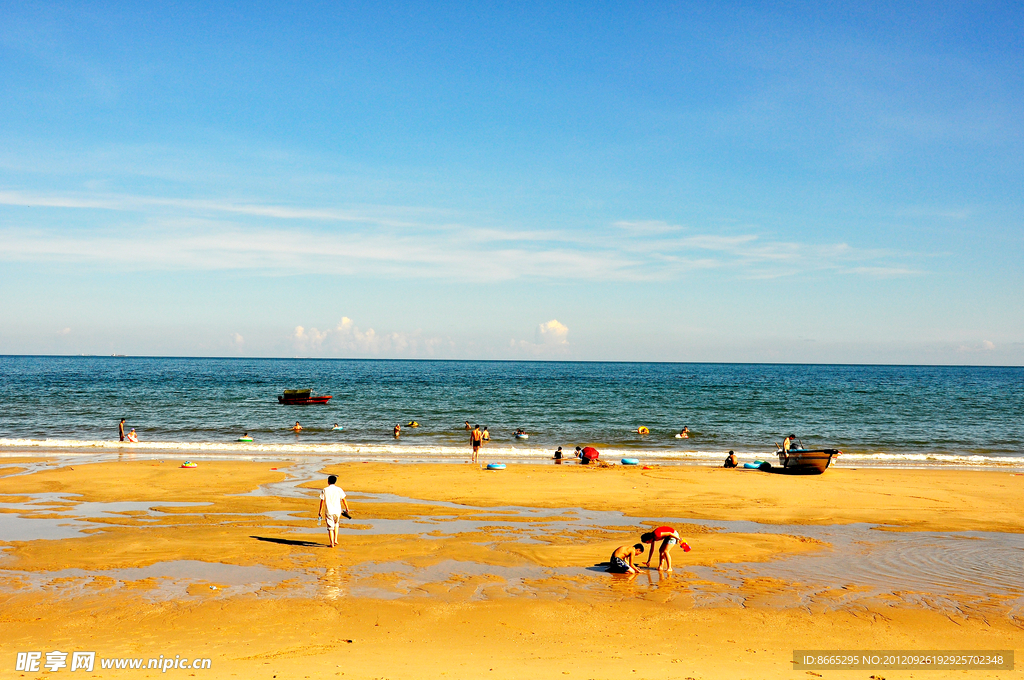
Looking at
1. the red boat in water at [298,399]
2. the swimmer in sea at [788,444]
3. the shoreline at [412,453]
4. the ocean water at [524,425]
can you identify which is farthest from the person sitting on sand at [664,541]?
the red boat in water at [298,399]

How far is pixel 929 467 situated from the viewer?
33.7 meters

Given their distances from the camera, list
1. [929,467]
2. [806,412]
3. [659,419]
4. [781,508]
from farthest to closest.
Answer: [806,412], [659,419], [929,467], [781,508]

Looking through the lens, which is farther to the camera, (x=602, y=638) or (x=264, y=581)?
(x=264, y=581)

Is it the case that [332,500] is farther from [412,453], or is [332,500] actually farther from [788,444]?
[788,444]

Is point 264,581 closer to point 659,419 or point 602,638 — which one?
point 602,638

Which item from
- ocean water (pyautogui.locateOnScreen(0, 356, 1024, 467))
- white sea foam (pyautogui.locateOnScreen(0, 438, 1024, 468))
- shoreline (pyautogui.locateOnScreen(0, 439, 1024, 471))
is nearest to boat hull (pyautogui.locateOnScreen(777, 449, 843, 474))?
shoreline (pyautogui.locateOnScreen(0, 439, 1024, 471))

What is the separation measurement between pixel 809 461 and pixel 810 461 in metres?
0.04

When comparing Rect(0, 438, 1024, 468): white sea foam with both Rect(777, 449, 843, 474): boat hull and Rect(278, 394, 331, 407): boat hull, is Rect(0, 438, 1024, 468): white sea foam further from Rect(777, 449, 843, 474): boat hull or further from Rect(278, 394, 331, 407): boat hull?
Rect(278, 394, 331, 407): boat hull

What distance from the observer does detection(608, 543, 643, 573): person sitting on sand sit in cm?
1423

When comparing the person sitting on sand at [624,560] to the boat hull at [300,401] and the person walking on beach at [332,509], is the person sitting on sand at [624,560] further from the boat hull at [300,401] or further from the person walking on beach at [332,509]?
the boat hull at [300,401]

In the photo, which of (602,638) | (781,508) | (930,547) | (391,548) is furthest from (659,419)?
(602,638)

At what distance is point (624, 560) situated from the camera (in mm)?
14344

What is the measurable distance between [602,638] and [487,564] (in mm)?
4512

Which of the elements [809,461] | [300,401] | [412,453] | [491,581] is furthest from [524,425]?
[491,581]
